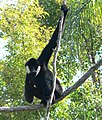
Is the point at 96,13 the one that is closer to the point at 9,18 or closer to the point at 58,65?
the point at 9,18

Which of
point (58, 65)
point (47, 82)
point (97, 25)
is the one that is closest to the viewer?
point (97, 25)

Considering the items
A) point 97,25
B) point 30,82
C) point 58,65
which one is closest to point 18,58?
point 58,65

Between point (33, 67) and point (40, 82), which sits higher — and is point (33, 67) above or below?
above

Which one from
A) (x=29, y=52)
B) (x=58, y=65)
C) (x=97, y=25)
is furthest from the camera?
(x=58, y=65)

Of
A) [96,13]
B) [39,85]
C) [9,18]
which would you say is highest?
[9,18]

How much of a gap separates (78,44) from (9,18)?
17.0 feet

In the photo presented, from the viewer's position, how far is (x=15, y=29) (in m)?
8.38

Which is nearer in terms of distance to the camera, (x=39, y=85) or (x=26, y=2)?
(x=39, y=85)

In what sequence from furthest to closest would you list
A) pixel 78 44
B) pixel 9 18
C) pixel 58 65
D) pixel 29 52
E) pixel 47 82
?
pixel 58 65 → pixel 9 18 → pixel 29 52 → pixel 47 82 → pixel 78 44

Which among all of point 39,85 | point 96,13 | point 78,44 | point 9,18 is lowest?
point 39,85

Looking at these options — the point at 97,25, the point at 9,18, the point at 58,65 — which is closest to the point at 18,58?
the point at 9,18

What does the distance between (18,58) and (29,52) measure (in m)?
0.38

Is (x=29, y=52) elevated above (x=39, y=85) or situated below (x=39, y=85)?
above

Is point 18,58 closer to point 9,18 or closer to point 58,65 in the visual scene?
point 9,18
